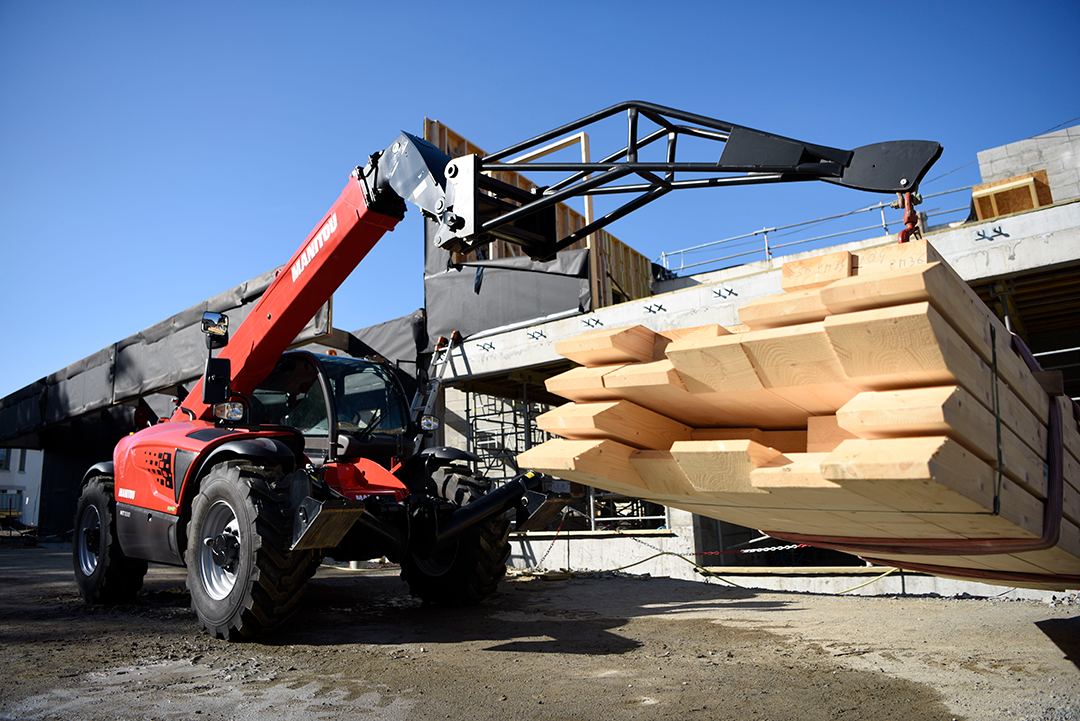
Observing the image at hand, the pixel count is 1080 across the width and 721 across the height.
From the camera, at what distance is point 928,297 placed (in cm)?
215

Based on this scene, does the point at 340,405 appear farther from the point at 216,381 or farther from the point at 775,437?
the point at 775,437

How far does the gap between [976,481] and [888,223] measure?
16500mm

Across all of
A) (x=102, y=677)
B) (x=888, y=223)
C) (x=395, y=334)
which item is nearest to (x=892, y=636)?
(x=102, y=677)

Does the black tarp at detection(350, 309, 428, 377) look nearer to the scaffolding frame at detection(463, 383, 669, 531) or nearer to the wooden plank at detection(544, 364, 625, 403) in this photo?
the scaffolding frame at detection(463, 383, 669, 531)

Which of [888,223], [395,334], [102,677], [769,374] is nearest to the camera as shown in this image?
[769,374]

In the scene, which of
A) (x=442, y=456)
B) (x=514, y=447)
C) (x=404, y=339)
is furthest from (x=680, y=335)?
(x=514, y=447)

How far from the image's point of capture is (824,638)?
5.39 meters

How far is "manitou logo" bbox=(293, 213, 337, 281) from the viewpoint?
602 centimetres

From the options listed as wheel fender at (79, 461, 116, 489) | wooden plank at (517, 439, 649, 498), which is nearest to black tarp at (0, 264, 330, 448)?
wheel fender at (79, 461, 116, 489)

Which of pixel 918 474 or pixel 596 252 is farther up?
pixel 596 252

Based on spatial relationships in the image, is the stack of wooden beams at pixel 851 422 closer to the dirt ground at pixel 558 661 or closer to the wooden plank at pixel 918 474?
the wooden plank at pixel 918 474

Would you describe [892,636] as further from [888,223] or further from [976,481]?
[888,223]

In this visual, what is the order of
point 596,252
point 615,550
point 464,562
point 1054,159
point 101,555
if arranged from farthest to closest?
point 596,252 < point 1054,159 < point 615,550 < point 101,555 < point 464,562

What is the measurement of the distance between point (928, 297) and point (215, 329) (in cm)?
597
